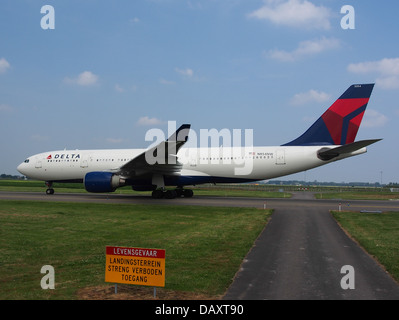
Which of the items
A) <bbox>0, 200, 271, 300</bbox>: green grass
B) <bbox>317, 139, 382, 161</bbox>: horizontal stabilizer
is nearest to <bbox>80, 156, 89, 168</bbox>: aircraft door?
<bbox>0, 200, 271, 300</bbox>: green grass

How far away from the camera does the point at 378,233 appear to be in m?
14.6

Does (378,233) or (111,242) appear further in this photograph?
(378,233)

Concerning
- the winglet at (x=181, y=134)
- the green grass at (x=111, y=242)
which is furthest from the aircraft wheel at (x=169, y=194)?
the green grass at (x=111, y=242)

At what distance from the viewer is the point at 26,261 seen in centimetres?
957

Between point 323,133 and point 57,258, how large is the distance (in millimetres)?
24508

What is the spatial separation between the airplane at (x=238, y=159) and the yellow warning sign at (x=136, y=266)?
18257 millimetres

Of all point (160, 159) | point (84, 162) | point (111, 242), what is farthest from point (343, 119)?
point (84, 162)

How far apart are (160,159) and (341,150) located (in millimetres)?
14219

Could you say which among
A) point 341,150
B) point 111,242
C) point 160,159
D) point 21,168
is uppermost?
point 341,150

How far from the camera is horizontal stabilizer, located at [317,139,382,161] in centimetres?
2397

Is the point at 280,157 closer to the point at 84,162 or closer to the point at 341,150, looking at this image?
the point at 341,150

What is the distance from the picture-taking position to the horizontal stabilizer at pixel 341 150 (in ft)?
78.7

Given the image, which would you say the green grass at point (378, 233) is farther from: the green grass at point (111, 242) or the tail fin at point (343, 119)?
the tail fin at point (343, 119)
